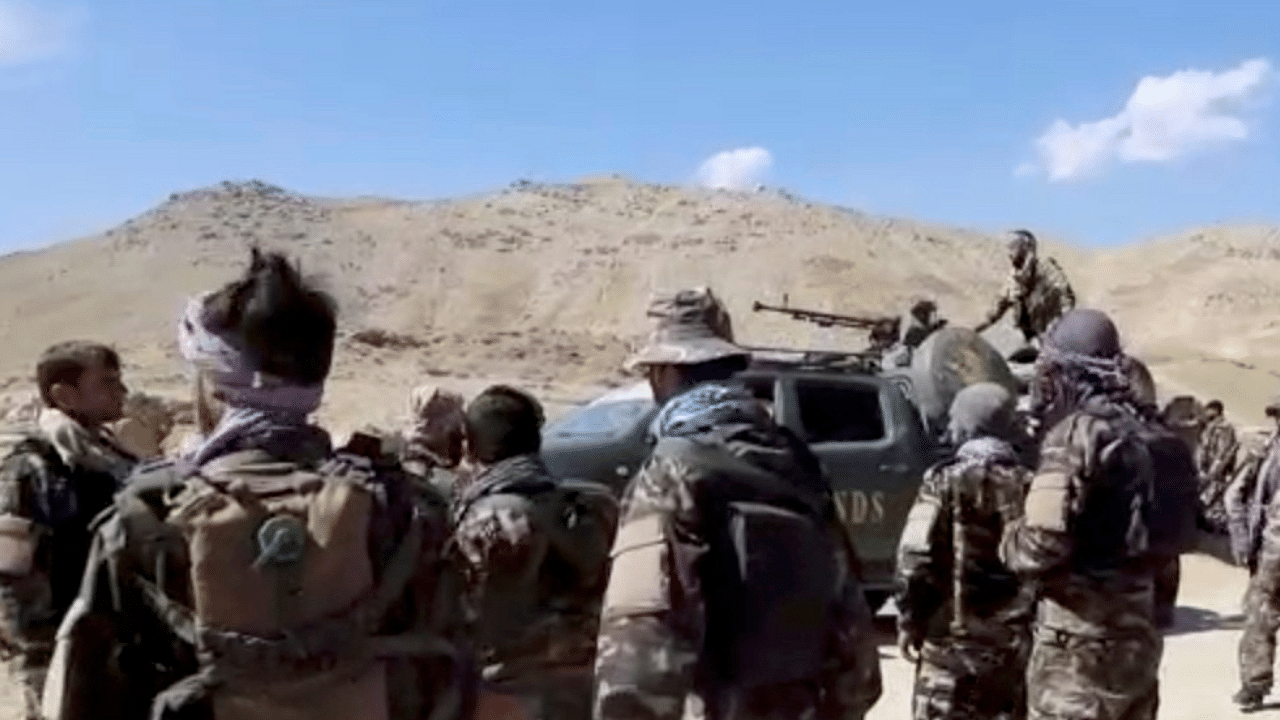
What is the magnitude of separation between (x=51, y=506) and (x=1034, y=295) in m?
10.8

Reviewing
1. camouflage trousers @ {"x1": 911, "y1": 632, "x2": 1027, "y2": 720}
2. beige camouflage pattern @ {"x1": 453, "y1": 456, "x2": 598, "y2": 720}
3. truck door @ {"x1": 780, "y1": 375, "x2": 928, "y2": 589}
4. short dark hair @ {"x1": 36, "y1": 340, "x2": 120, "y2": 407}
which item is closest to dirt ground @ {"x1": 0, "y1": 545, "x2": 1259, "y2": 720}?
truck door @ {"x1": 780, "y1": 375, "x2": 928, "y2": 589}

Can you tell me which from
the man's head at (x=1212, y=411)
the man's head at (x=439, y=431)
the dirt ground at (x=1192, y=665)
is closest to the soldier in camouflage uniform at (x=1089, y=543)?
the man's head at (x=439, y=431)

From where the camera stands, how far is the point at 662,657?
3.80 meters

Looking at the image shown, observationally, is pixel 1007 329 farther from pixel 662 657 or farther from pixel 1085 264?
pixel 1085 264

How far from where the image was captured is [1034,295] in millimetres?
15023

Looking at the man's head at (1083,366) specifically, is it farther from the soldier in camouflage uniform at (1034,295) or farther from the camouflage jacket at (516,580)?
the soldier in camouflage uniform at (1034,295)

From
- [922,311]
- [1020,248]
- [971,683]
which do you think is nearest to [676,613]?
[971,683]

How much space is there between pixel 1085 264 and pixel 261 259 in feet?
249

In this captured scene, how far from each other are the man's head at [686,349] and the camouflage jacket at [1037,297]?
35.9 feet

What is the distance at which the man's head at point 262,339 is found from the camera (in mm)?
3096

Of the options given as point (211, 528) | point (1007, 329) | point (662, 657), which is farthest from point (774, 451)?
point (1007, 329)

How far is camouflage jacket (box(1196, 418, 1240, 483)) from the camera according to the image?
64.2 feet

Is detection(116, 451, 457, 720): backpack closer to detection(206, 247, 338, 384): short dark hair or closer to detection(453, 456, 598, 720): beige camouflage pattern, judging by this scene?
detection(206, 247, 338, 384): short dark hair

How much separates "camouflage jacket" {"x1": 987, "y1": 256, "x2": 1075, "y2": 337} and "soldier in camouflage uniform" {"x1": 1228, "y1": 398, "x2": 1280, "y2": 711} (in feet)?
13.4
